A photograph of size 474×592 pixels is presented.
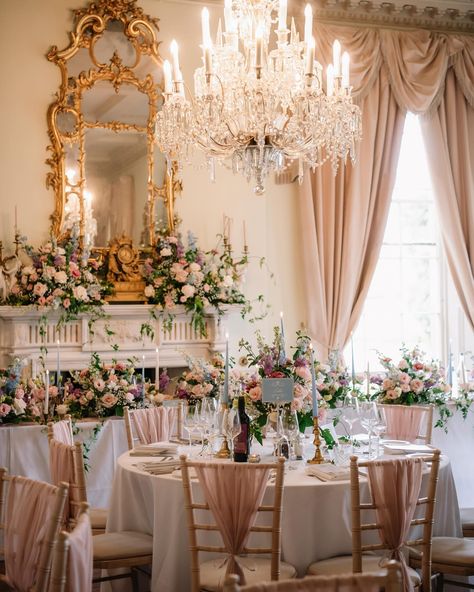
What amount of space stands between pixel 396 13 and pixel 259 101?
3479 millimetres

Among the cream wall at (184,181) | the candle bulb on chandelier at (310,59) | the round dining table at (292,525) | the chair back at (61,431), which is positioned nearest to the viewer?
the round dining table at (292,525)

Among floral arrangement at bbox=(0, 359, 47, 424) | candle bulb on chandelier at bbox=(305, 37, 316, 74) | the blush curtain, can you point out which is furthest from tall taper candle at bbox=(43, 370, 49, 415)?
the blush curtain

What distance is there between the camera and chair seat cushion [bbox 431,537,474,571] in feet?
12.0

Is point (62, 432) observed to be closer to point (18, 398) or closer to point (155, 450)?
point (155, 450)

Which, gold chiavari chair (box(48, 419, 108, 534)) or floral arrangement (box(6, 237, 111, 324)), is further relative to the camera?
floral arrangement (box(6, 237, 111, 324))

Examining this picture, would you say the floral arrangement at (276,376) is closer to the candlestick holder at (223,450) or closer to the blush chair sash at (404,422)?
the candlestick holder at (223,450)

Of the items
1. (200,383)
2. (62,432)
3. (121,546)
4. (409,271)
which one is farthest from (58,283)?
(409,271)

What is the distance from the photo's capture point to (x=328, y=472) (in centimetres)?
369

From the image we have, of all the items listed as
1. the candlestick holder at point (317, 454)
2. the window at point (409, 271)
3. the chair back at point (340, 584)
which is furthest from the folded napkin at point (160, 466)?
the window at point (409, 271)

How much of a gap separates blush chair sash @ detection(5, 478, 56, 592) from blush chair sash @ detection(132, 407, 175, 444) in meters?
2.05

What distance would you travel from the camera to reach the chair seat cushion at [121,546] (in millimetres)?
3707

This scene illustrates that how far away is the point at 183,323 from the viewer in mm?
6926

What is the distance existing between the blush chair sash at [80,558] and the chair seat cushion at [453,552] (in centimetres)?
175

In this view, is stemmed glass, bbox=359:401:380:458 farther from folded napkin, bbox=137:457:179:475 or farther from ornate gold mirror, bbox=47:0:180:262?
ornate gold mirror, bbox=47:0:180:262
